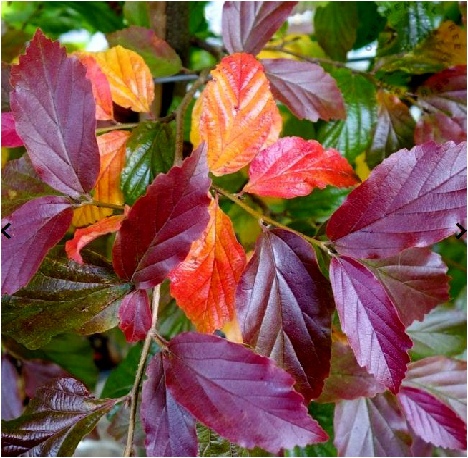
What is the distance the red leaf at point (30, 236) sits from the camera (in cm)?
35

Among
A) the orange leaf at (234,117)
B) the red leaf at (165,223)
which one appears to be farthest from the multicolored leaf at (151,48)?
the red leaf at (165,223)

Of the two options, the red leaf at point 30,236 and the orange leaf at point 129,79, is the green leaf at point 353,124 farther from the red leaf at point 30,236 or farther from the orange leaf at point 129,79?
the red leaf at point 30,236

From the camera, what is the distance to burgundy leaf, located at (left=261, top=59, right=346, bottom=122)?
50cm

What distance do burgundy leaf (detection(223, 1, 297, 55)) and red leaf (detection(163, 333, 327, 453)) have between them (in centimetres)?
29

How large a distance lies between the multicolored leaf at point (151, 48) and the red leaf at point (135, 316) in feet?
0.93

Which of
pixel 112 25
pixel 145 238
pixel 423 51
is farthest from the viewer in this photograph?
pixel 112 25

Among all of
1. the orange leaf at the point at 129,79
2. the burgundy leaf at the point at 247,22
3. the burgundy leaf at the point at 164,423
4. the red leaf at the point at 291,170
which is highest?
the burgundy leaf at the point at 247,22

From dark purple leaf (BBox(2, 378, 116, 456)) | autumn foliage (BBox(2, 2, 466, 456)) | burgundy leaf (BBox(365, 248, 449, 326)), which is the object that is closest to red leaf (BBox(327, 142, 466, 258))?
autumn foliage (BBox(2, 2, 466, 456))

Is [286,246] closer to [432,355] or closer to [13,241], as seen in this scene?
[13,241]

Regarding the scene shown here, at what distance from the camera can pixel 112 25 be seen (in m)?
0.74

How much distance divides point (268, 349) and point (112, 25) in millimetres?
554

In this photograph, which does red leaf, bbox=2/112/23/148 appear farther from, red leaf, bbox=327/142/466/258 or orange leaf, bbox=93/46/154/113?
red leaf, bbox=327/142/466/258

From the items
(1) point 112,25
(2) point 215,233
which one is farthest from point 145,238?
(1) point 112,25

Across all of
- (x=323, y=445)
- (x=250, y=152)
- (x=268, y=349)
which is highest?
(x=250, y=152)
